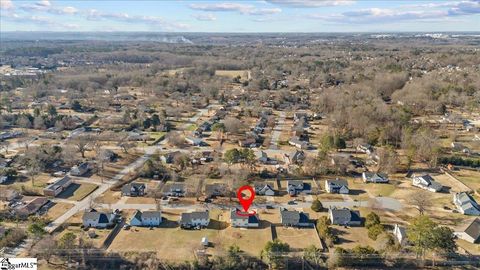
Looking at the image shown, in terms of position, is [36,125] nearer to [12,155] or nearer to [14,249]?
[12,155]

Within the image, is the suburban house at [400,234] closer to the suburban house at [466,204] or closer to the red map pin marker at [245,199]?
the suburban house at [466,204]

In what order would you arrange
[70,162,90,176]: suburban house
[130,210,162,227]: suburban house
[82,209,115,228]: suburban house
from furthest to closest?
[70,162,90,176]: suburban house < [130,210,162,227]: suburban house < [82,209,115,228]: suburban house

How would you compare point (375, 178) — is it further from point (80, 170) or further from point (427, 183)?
point (80, 170)

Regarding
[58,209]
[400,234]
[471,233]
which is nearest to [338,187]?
[400,234]

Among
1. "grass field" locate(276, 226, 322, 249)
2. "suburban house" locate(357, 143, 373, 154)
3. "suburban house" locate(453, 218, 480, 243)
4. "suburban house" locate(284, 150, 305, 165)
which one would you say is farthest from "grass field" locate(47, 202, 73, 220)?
"suburban house" locate(357, 143, 373, 154)

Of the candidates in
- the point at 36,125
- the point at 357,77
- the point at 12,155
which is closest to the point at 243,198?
the point at 12,155

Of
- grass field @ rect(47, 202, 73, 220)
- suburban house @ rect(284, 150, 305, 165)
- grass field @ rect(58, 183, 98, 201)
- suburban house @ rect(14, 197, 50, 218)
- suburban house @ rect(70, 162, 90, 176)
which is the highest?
suburban house @ rect(284, 150, 305, 165)

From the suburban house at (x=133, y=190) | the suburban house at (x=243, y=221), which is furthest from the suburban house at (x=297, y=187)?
the suburban house at (x=133, y=190)

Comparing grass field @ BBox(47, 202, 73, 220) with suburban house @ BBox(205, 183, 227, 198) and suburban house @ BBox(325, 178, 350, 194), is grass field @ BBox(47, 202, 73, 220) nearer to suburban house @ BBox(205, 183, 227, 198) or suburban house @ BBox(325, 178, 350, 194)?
suburban house @ BBox(205, 183, 227, 198)
